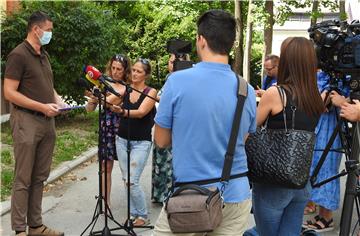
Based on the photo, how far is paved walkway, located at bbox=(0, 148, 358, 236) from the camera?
17.1 feet

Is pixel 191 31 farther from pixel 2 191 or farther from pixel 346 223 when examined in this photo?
pixel 346 223

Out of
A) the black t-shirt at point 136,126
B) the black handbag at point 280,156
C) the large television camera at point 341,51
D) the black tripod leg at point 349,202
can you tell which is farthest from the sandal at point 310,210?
the black handbag at point 280,156

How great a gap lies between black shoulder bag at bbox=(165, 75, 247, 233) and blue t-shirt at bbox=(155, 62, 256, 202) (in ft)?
0.09

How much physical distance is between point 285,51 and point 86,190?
4.16 meters

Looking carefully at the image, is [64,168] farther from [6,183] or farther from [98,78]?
[98,78]

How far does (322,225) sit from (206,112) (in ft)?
10.2

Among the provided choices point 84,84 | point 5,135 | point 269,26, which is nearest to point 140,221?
point 84,84

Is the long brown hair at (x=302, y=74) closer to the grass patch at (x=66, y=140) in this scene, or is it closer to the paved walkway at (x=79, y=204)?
the paved walkway at (x=79, y=204)

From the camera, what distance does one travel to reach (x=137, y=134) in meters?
5.07

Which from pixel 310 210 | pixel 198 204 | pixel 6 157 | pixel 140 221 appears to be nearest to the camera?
pixel 198 204

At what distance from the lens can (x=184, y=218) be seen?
95.9 inches

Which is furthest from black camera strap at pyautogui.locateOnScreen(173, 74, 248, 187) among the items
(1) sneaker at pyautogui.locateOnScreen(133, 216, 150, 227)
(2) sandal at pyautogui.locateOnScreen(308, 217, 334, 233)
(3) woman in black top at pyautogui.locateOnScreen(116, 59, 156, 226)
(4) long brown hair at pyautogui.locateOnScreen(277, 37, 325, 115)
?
(2) sandal at pyautogui.locateOnScreen(308, 217, 334, 233)

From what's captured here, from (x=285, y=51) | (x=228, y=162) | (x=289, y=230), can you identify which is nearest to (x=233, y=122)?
(x=228, y=162)

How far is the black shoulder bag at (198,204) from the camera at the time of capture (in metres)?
2.41
